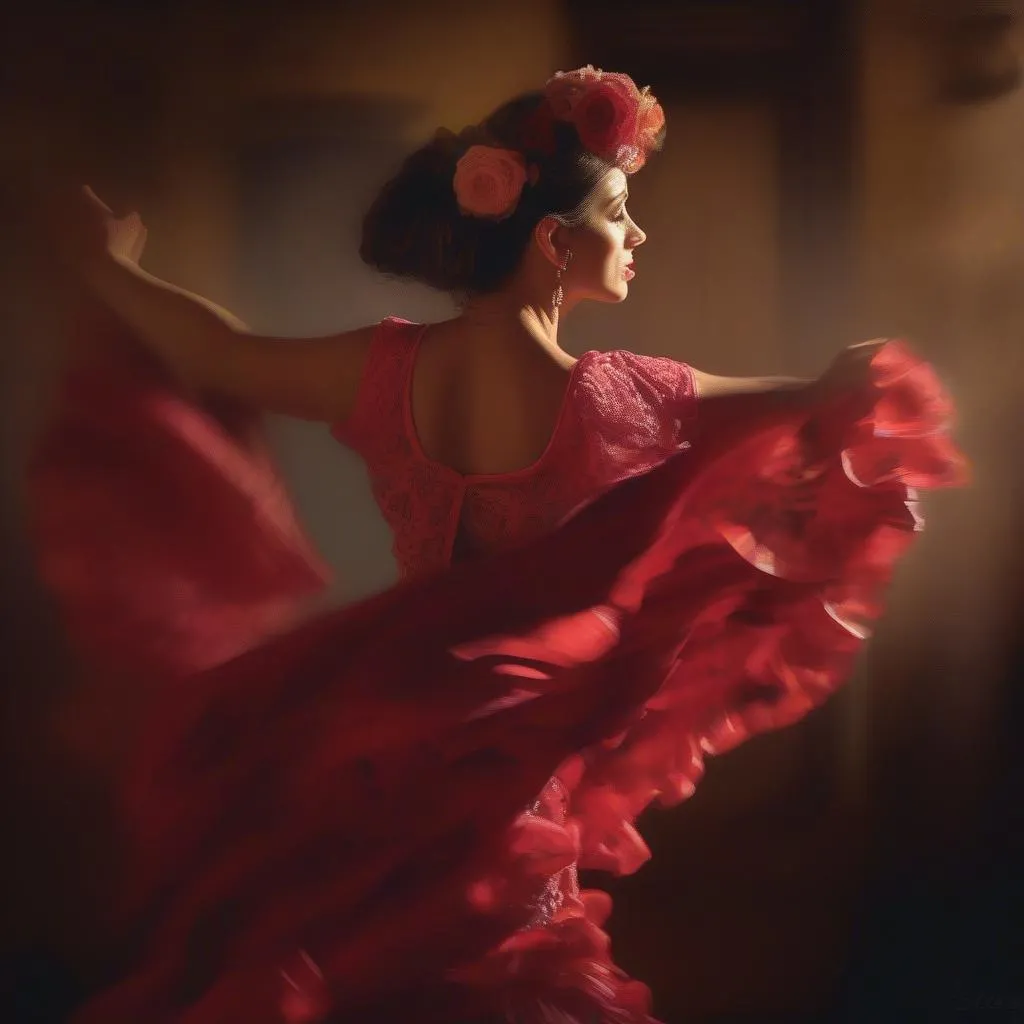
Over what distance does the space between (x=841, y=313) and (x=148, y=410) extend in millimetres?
697

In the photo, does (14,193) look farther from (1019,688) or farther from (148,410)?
(1019,688)

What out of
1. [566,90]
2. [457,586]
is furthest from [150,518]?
[566,90]

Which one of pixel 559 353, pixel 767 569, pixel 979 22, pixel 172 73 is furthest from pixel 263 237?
pixel 979 22

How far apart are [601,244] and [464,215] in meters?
0.12

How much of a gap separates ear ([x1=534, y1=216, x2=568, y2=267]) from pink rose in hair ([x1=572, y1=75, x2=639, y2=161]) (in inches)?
2.8

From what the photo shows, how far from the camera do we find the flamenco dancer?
887mm

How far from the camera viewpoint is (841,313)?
113cm

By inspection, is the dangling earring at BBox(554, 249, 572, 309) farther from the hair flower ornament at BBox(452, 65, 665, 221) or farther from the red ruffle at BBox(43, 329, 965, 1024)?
the red ruffle at BBox(43, 329, 965, 1024)

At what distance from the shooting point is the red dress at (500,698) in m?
0.88

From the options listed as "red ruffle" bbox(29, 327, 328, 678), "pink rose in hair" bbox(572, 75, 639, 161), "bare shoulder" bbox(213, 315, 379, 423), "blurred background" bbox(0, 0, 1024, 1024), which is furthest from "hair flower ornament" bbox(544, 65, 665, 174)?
"red ruffle" bbox(29, 327, 328, 678)

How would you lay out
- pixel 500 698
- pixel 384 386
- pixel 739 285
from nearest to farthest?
pixel 500 698 → pixel 384 386 → pixel 739 285

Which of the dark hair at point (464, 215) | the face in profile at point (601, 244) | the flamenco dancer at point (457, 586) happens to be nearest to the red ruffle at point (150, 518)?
the flamenco dancer at point (457, 586)

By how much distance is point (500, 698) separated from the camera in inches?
34.1

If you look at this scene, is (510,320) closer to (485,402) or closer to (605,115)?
(485,402)
